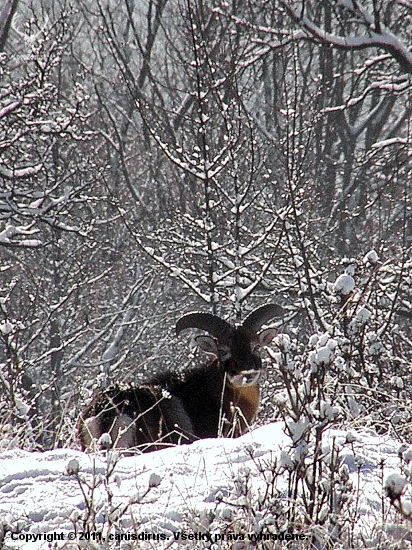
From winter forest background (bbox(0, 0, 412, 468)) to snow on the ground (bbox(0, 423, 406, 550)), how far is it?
1465mm

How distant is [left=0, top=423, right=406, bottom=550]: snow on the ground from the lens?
134 inches

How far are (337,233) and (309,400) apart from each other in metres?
12.9

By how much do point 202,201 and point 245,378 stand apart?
27.8 feet

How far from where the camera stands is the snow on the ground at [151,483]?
3.42 meters

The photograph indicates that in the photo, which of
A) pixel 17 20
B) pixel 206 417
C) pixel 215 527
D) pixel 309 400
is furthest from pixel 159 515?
pixel 17 20

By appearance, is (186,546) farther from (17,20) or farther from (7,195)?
(17,20)

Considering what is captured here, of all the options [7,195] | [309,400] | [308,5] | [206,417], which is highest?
[308,5]

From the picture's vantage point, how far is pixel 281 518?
10.9 ft

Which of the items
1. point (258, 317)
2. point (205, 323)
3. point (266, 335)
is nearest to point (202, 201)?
point (258, 317)

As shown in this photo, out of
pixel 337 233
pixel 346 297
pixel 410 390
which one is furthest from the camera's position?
pixel 337 233

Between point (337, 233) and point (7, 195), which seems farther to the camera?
point (337, 233)

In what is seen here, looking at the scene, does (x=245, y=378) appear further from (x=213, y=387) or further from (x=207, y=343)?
(x=207, y=343)

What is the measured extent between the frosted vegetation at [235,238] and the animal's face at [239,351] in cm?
46

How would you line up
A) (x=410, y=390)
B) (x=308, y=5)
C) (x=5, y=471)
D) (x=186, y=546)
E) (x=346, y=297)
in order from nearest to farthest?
(x=186, y=546), (x=5, y=471), (x=346, y=297), (x=410, y=390), (x=308, y=5)
